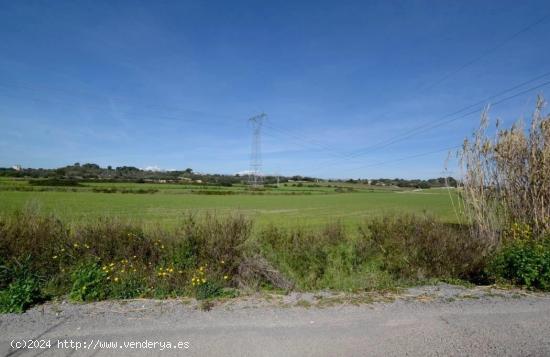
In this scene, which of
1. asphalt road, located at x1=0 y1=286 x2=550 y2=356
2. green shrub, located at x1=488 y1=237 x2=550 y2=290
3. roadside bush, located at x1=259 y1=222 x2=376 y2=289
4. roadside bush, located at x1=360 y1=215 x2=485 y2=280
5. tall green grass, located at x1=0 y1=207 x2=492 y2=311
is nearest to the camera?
asphalt road, located at x1=0 y1=286 x2=550 y2=356

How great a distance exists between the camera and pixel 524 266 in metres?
6.05

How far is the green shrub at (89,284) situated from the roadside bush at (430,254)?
5.95m

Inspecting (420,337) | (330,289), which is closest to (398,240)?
(330,289)

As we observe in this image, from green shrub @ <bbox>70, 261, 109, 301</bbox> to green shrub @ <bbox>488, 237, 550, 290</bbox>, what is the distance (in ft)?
24.9

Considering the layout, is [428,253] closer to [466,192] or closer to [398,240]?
[398,240]

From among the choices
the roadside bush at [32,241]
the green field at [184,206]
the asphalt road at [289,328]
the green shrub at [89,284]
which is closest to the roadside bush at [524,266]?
the asphalt road at [289,328]

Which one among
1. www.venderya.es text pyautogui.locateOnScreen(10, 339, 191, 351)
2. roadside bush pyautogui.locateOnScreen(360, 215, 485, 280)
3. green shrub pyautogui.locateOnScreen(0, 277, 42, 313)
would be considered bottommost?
www.venderya.es text pyautogui.locateOnScreen(10, 339, 191, 351)

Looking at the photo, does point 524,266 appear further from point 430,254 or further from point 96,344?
point 96,344

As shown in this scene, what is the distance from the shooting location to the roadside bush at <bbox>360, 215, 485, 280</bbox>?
22.8ft

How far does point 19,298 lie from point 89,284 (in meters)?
0.93

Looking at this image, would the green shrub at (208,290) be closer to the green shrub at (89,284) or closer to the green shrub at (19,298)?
the green shrub at (89,284)

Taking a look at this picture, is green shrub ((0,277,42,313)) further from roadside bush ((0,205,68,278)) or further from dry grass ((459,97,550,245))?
dry grass ((459,97,550,245))

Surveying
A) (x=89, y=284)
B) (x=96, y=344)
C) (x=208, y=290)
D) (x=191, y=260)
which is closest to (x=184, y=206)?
(x=191, y=260)

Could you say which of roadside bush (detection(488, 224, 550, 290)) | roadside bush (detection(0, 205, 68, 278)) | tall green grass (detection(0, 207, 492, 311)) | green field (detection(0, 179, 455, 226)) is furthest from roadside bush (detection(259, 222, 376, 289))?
roadside bush (detection(0, 205, 68, 278))
